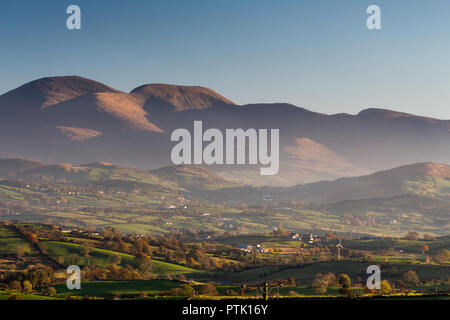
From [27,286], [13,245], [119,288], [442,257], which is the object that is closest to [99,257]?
[13,245]

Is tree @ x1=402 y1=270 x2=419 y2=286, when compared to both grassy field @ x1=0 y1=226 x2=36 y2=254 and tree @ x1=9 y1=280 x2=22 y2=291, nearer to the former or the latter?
tree @ x1=9 y1=280 x2=22 y2=291

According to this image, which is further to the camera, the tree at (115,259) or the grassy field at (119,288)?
the tree at (115,259)

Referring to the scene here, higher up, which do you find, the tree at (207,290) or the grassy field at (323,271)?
the tree at (207,290)

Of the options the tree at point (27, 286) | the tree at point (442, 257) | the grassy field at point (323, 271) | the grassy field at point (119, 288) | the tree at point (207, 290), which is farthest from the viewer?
the tree at point (442, 257)

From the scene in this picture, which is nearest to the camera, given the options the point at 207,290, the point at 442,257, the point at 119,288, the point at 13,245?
the point at 207,290

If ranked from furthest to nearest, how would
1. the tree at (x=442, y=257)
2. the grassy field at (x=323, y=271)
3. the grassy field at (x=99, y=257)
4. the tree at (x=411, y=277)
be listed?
1. the tree at (x=442, y=257)
2. the grassy field at (x=99, y=257)
3. the grassy field at (x=323, y=271)
4. the tree at (x=411, y=277)

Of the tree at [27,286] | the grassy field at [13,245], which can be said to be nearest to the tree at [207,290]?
the tree at [27,286]

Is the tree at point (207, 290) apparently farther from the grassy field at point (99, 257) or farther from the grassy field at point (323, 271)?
the grassy field at point (99, 257)

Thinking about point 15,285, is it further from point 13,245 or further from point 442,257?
point 442,257

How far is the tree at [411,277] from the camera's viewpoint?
137 meters

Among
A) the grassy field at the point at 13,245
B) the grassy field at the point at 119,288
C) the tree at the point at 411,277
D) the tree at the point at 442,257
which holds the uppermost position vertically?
the grassy field at the point at 13,245

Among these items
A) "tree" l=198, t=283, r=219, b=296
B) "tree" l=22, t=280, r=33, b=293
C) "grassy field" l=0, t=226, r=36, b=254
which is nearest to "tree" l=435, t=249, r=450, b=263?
"tree" l=198, t=283, r=219, b=296

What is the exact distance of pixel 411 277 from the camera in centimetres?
14225
